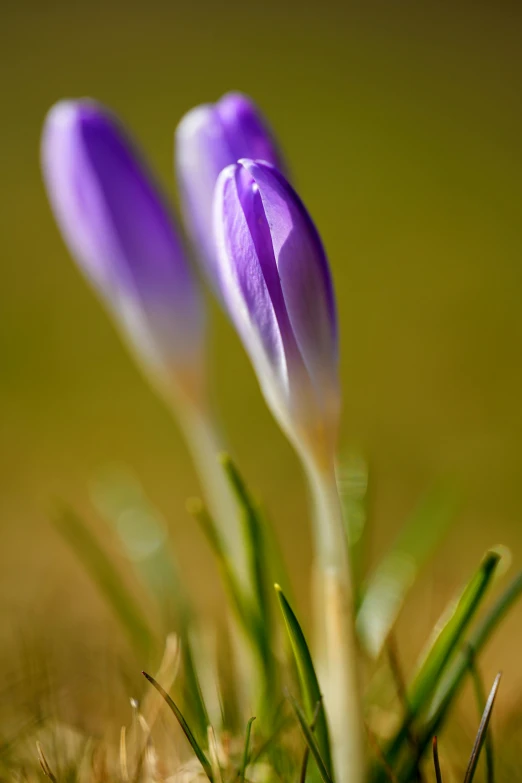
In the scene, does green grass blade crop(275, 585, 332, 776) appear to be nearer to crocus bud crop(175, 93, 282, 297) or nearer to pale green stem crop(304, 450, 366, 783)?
pale green stem crop(304, 450, 366, 783)

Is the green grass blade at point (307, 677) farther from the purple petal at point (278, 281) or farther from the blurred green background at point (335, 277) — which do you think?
the blurred green background at point (335, 277)

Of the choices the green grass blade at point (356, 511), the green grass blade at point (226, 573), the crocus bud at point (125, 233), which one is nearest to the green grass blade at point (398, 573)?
the green grass blade at point (356, 511)

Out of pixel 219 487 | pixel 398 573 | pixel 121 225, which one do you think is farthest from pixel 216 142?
pixel 398 573

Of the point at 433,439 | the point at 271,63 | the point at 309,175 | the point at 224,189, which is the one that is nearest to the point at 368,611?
the point at 224,189

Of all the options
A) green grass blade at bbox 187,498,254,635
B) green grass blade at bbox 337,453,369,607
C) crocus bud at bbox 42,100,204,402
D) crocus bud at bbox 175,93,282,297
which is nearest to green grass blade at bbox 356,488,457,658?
green grass blade at bbox 337,453,369,607

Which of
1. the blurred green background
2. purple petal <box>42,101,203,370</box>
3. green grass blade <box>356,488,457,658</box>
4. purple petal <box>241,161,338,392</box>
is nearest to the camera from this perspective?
purple petal <box>241,161,338,392</box>

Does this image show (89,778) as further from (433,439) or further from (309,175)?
(309,175)

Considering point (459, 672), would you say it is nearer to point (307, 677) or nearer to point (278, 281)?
point (307, 677)
